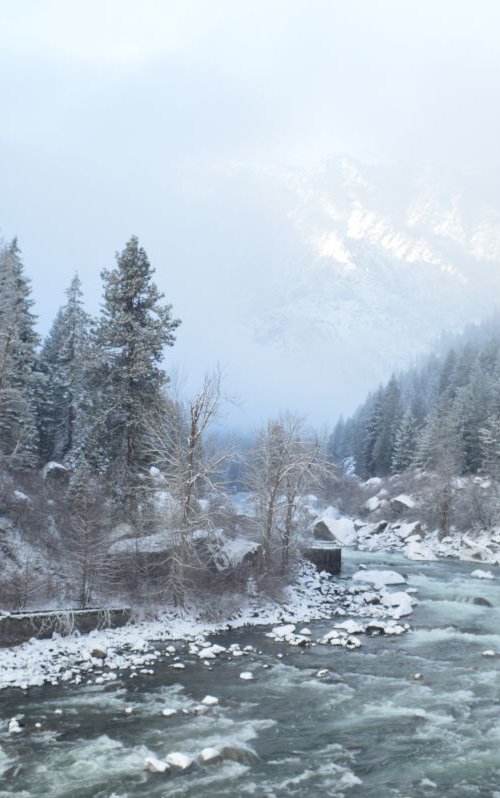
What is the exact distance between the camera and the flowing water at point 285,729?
13523 mm

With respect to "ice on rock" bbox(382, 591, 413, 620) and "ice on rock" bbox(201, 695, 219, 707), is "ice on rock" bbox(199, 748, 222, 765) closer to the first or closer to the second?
"ice on rock" bbox(201, 695, 219, 707)

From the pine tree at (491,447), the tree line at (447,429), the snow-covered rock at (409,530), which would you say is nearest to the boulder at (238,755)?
the snow-covered rock at (409,530)

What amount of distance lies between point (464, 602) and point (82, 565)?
21.0 meters

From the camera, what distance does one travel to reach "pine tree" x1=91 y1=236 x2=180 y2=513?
105 feet

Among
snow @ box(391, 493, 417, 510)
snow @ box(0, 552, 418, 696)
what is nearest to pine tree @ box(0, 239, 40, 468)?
snow @ box(0, 552, 418, 696)

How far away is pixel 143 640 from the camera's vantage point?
2419 centimetres

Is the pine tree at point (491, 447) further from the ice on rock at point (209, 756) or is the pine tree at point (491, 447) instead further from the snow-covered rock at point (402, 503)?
the ice on rock at point (209, 756)

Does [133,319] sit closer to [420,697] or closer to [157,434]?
[157,434]

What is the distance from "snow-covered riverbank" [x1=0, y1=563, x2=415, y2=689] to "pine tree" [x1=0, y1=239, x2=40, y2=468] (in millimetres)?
11867

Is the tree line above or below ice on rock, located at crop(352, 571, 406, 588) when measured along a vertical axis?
above

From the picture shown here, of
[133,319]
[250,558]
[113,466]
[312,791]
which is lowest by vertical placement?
[312,791]

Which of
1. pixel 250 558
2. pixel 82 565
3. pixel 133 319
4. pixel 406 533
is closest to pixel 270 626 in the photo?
pixel 250 558

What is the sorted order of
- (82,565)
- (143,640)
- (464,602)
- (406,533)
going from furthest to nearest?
1. (406,533)
2. (464,602)
3. (82,565)
4. (143,640)

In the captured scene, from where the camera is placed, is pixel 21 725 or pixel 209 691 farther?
pixel 209 691
